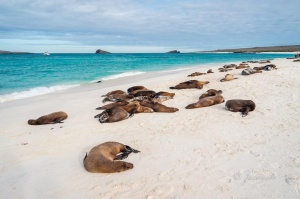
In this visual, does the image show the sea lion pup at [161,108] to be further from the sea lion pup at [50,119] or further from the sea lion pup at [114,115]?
the sea lion pup at [50,119]

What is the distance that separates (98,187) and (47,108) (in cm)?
678

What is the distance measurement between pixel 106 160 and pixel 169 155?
4.03 feet

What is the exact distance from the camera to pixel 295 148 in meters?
5.05

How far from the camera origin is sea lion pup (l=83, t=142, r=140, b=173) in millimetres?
4496

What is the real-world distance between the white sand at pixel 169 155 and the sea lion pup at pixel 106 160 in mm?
106

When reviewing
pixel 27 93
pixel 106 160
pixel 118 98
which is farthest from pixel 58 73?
pixel 106 160

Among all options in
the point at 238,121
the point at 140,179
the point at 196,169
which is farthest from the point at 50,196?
the point at 238,121

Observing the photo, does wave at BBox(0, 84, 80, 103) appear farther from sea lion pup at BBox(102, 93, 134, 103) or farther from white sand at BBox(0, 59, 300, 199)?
sea lion pup at BBox(102, 93, 134, 103)

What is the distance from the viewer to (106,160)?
4605mm

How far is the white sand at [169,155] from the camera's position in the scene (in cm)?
389

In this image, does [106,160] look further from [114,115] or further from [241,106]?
[241,106]

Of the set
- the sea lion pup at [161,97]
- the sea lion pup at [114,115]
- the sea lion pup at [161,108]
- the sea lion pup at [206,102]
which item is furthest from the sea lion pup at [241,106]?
the sea lion pup at [114,115]

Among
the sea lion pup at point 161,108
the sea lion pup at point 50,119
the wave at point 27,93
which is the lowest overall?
the wave at point 27,93

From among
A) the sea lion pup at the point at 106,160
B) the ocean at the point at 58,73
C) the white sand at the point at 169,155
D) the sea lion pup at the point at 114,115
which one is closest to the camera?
the white sand at the point at 169,155
